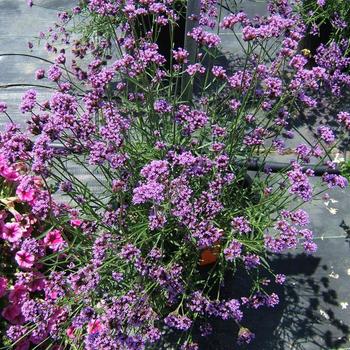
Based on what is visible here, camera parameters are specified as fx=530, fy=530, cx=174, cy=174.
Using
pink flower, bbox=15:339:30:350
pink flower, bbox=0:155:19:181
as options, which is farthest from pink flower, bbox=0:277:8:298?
pink flower, bbox=0:155:19:181

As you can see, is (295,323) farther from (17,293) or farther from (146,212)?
(17,293)

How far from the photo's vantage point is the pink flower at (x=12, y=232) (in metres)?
2.08

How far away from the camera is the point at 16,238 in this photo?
2074 millimetres

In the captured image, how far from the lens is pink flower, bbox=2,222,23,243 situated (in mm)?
2078

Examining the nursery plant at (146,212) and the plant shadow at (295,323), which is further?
the plant shadow at (295,323)

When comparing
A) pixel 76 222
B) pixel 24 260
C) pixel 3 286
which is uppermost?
pixel 76 222

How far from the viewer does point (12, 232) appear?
6.88 feet

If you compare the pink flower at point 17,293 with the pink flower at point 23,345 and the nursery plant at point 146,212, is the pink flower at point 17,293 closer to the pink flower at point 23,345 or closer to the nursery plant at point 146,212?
the nursery plant at point 146,212

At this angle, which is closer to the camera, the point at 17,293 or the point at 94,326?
the point at 94,326

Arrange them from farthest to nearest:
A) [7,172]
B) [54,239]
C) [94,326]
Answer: [7,172] → [54,239] → [94,326]

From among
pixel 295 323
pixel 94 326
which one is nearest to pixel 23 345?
pixel 94 326

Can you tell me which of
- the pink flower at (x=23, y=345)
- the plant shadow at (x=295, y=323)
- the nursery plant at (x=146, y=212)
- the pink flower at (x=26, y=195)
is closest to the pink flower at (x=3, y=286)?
the nursery plant at (x=146, y=212)

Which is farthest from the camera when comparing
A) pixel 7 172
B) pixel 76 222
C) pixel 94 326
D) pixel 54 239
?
pixel 7 172

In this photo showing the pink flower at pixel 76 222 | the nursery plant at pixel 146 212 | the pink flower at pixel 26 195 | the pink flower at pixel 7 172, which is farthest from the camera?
the pink flower at pixel 7 172
